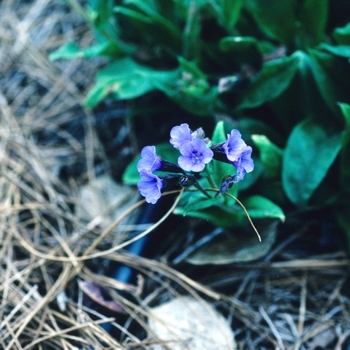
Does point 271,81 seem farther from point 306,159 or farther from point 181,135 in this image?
point 181,135

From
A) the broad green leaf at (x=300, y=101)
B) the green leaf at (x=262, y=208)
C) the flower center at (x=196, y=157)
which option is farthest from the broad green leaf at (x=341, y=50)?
the flower center at (x=196, y=157)

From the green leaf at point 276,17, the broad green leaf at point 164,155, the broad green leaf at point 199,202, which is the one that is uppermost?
the green leaf at point 276,17

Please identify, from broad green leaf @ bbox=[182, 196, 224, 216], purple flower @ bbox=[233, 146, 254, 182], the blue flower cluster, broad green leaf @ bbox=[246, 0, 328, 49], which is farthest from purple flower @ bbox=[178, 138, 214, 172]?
broad green leaf @ bbox=[246, 0, 328, 49]

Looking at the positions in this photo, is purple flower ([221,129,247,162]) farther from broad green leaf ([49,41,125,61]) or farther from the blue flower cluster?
broad green leaf ([49,41,125,61])

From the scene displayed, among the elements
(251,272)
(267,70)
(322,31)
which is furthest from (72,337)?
(322,31)

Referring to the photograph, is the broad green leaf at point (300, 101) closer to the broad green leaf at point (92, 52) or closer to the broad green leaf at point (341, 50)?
the broad green leaf at point (341, 50)

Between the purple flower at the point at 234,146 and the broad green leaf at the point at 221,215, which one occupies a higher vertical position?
the purple flower at the point at 234,146
